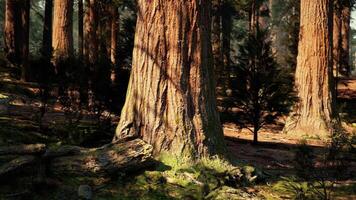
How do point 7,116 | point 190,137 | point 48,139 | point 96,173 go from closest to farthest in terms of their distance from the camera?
1. point 96,173
2. point 190,137
3. point 48,139
4. point 7,116

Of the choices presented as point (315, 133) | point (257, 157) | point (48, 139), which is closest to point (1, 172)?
point (48, 139)

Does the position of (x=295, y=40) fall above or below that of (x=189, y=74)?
above

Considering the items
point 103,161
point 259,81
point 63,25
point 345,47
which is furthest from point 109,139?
point 345,47

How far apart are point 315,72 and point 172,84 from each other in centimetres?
733

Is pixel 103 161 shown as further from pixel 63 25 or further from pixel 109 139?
pixel 63 25

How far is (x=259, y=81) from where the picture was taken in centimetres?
998

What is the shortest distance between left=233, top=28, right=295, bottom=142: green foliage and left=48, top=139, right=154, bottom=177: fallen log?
478cm

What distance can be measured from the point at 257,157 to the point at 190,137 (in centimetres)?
299

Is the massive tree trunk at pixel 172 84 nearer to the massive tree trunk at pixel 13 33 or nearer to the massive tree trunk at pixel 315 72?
the massive tree trunk at pixel 315 72

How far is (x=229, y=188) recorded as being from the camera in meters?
5.70

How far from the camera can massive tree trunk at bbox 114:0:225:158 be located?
6.03m

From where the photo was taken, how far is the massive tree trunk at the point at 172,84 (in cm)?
603

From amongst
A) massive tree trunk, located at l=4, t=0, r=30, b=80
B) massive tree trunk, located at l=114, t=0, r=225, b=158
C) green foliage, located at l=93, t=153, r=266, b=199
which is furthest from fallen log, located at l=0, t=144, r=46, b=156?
massive tree trunk, located at l=4, t=0, r=30, b=80

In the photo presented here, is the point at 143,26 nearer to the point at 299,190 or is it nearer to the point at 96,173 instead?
the point at 96,173
